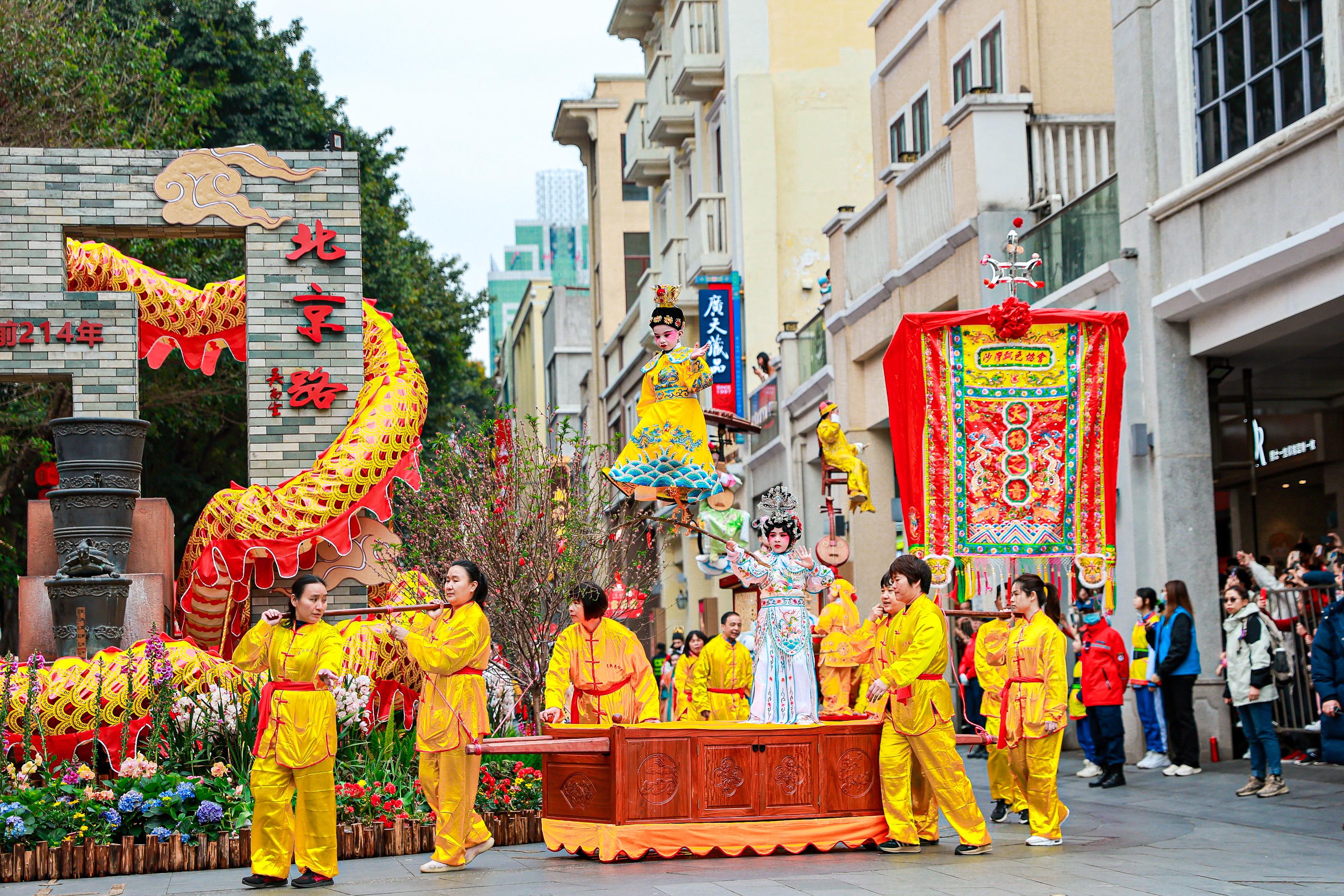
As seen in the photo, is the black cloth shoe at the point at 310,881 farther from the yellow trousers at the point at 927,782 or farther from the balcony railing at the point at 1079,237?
the balcony railing at the point at 1079,237

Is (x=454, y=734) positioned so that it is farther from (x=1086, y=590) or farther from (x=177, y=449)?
(x=177, y=449)

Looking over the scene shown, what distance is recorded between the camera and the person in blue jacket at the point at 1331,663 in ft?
37.4

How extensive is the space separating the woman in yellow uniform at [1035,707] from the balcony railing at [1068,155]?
8.30 m

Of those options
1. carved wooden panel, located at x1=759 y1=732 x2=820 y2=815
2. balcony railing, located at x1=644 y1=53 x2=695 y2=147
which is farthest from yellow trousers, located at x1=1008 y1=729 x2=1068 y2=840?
balcony railing, located at x1=644 y1=53 x2=695 y2=147

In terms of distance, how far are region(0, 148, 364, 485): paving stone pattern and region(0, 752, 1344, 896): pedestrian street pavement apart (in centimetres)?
621

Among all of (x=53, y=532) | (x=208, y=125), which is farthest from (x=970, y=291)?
(x=208, y=125)

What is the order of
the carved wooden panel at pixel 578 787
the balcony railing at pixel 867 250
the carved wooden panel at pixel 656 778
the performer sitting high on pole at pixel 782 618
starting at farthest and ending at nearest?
the balcony railing at pixel 867 250
the performer sitting high on pole at pixel 782 618
the carved wooden panel at pixel 578 787
the carved wooden panel at pixel 656 778

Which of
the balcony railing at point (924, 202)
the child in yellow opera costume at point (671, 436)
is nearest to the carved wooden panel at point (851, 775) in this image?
the child in yellow opera costume at point (671, 436)

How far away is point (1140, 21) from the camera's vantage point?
15961mm

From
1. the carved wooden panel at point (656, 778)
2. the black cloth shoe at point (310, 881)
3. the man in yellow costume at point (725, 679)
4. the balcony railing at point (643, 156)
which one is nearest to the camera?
the black cloth shoe at point (310, 881)

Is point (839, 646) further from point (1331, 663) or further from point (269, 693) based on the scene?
point (269, 693)

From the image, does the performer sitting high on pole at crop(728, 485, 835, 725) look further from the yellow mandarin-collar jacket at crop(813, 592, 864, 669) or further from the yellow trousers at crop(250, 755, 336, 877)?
the yellow trousers at crop(250, 755, 336, 877)

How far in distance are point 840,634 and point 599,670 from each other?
2275 mm

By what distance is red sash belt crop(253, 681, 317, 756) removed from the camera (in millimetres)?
9969
